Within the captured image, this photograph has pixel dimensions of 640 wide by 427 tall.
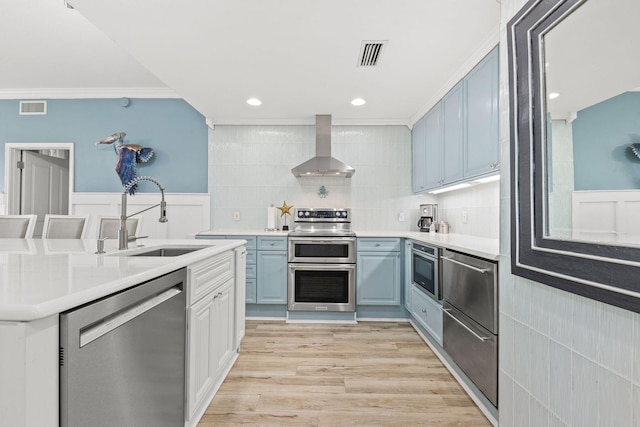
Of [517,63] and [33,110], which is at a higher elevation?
[33,110]

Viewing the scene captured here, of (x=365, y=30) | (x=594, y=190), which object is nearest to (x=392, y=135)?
(x=365, y=30)

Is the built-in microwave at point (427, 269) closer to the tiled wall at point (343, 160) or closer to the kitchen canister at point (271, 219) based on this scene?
the tiled wall at point (343, 160)

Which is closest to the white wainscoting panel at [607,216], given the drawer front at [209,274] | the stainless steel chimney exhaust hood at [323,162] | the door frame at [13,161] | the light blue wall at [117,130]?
the drawer front at [209,274]

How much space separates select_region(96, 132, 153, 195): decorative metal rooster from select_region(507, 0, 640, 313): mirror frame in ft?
13.0

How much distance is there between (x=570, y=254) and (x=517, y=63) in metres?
0.83

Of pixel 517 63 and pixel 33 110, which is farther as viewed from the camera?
pixel 33 110

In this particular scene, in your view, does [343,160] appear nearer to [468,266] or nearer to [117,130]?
[468,266]

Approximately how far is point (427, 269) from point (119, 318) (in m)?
2.29

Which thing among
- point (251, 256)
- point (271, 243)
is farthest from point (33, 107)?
point (271, 243)

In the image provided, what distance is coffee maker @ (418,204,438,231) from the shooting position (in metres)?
3.59

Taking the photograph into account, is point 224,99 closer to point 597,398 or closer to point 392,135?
point 392,135

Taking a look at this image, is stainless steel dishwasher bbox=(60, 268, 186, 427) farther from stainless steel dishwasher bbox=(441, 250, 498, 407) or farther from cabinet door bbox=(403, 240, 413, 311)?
cabinet door bbox=(403, 240, 413, 311)

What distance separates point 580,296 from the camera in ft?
3.36

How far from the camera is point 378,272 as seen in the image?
3301 mm
